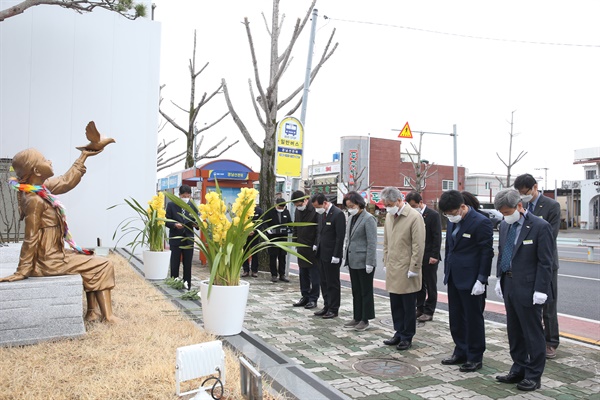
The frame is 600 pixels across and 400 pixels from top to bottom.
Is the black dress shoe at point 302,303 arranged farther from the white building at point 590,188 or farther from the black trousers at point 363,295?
the white building at point 590,188

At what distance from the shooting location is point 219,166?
13203 millimetres

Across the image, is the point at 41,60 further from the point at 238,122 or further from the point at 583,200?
the point at 583,200

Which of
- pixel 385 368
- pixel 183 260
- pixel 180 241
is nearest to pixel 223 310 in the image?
pixel 385 368

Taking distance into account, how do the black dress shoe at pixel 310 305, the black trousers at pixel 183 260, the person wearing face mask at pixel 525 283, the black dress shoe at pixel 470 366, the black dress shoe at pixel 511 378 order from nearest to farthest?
the person wearing face mask at pixel 525 283
the black dress shoe at pixel 511 378
the black dress shoe at pixel 470 366
the black dress shoe at pixel 310 305
the black trousers at pixel 183 260

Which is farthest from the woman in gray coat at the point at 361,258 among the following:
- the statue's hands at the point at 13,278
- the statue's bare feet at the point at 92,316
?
the statue's hands at the point at 13,278

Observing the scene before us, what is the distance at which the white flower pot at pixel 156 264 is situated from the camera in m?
9.72

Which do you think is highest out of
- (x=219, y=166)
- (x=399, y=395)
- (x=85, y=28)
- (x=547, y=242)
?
(x=85, y=28)

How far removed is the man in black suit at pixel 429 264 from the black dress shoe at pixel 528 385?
2711 mm

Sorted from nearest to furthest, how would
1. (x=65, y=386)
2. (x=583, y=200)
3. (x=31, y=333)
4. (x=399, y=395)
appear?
(x=65, y=386)
(x=399, y=395)
(x=31, y=333)
(x=583, y=200)

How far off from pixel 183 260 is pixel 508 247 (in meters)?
5.87

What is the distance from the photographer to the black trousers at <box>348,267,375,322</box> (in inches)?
257

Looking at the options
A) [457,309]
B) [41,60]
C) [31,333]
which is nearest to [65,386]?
[31,333]

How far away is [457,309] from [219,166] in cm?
904

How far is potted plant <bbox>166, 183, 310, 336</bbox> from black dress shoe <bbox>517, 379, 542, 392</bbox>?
2.57 metres
